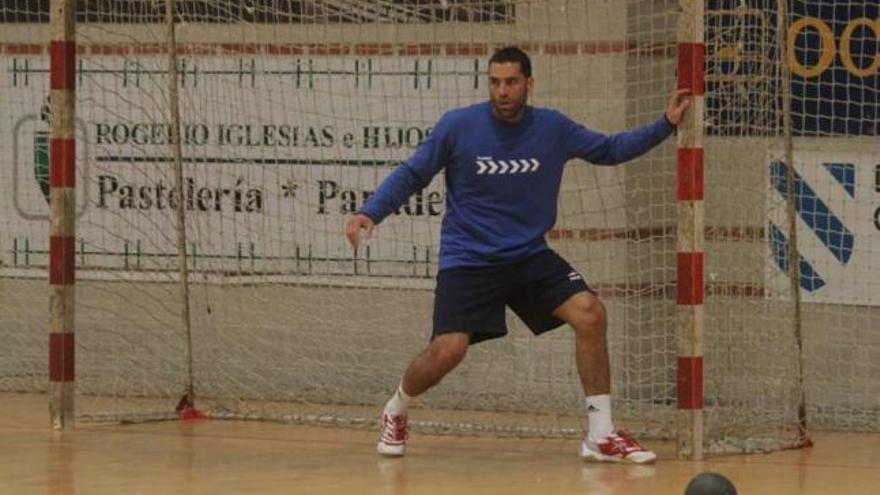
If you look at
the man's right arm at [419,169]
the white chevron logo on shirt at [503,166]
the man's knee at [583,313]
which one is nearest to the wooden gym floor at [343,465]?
the man's knee at [583,313]

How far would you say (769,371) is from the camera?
1272 centimetres

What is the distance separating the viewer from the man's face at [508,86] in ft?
36.4

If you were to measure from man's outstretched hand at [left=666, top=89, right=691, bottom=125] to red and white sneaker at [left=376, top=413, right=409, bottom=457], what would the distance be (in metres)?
2.03

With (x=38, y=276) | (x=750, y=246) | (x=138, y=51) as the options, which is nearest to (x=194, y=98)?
(x=138, y=51)

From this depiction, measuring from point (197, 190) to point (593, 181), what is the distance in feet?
8.79

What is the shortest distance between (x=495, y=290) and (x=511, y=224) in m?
0.34

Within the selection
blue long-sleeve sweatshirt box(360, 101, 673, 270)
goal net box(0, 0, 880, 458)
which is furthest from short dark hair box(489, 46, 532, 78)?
goal net box(0, 0, 880, 458)

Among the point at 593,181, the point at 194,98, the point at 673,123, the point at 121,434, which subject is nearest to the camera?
the point at 673,123

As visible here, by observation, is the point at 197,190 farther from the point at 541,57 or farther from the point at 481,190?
the point at 481,190

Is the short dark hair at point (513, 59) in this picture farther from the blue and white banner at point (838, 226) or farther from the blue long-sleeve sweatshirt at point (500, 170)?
the blue and white banner at point (838, 226)

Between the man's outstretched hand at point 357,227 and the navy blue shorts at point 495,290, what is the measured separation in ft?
1.96

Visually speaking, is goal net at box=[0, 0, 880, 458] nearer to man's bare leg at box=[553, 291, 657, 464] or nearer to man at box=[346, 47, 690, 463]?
man's bare leg at box=[553, 291, 657, 464]

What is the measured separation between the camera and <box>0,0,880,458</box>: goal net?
12.9m

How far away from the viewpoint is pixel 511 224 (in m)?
11.2
